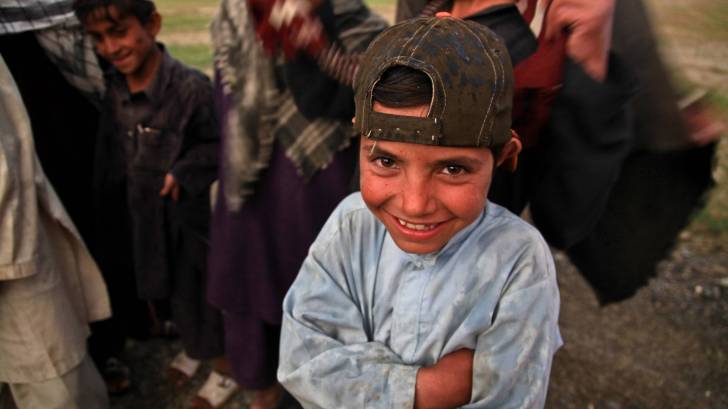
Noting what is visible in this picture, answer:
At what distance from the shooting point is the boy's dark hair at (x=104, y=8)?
6.80ft

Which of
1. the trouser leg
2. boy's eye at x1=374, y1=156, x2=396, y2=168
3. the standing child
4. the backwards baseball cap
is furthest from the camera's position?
the standing child

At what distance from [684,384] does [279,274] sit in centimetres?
206

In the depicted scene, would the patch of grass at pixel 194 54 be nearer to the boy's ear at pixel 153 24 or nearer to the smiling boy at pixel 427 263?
the boy's ear at pixel 153 24

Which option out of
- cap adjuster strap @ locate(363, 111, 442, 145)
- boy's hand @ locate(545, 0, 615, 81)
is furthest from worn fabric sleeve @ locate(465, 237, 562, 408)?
boy's hand @ locate(545, 0, 615, 81)

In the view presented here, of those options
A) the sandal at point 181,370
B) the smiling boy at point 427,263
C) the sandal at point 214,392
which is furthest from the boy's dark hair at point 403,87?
the sandal at point 181,370

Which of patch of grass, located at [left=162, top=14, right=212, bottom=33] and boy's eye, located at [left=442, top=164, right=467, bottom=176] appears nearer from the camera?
boy's eye, located at [left=442, top=164, right=467, bottom=176]

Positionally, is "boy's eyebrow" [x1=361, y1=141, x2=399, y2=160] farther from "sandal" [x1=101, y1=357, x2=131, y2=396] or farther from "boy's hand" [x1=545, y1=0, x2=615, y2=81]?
"sandal" [x1=101, y1=357, x2=131, y2=396]

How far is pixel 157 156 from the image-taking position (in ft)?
7.36

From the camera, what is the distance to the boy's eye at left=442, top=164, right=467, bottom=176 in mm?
1025

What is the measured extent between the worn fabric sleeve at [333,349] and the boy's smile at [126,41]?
139 centimetres

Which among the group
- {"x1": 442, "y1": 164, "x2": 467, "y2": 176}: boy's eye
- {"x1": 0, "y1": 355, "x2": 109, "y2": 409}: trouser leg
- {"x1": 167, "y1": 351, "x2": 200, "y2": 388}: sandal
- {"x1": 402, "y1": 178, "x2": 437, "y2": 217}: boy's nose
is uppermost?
{"x1": 442, "y1": 164, "x2": 467, "y2": 176}: boy's eye

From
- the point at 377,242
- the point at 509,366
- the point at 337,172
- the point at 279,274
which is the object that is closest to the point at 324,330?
the point at 377,242

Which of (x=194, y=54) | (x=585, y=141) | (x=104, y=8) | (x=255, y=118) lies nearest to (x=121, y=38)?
(x=104, y=8)

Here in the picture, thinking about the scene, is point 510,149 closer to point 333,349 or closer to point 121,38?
point 333,349
